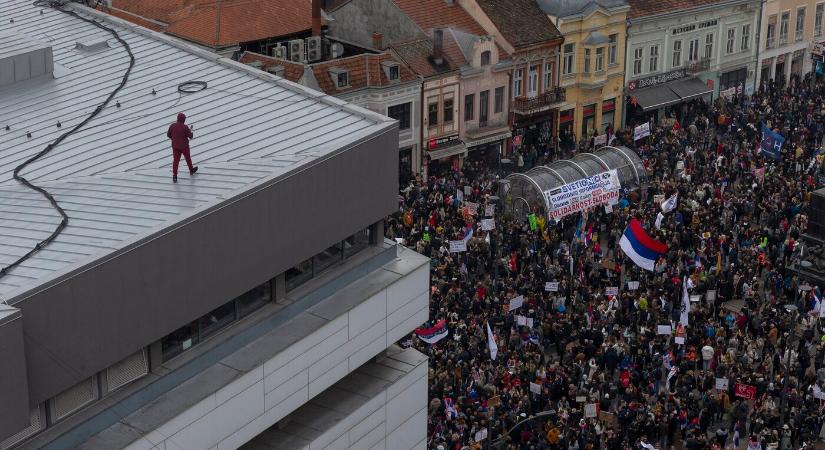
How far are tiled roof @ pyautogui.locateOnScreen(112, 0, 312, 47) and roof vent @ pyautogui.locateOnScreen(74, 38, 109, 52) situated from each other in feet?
76.7

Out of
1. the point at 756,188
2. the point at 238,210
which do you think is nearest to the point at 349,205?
the point at 238,210

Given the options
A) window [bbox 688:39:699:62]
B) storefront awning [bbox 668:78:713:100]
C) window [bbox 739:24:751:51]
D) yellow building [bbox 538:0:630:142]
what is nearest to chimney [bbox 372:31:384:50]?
yellow building [bbox 538:0:630:142]

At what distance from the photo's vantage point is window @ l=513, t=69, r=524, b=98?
66.5 metres

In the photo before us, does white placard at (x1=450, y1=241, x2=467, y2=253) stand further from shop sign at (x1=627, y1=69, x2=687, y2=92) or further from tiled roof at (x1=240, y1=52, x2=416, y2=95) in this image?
shop sign at (x1=627, y1=69, x2=687, y2=92)

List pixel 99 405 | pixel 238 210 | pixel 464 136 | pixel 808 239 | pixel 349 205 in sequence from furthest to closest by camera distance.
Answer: pixel 464 136 → pixel 808 239 → pixel 349 205 → pixel 238 210 → pixel 99 405

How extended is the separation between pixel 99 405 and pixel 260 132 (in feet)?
26.8

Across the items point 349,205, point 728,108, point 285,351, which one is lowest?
point 728,108

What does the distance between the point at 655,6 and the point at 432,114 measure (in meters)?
16.3

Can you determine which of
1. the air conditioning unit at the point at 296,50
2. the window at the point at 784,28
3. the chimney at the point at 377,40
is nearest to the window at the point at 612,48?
the chimney at the point at 377,40

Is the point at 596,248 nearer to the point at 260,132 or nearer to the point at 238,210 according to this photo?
the point at 260,132

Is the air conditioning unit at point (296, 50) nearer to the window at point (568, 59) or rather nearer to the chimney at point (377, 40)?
the chimney at point (377, 40)

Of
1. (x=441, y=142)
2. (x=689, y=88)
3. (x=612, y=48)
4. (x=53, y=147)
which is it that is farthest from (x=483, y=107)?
(x=53, y=147)

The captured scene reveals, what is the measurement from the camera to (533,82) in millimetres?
67812

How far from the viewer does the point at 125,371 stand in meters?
24.8
